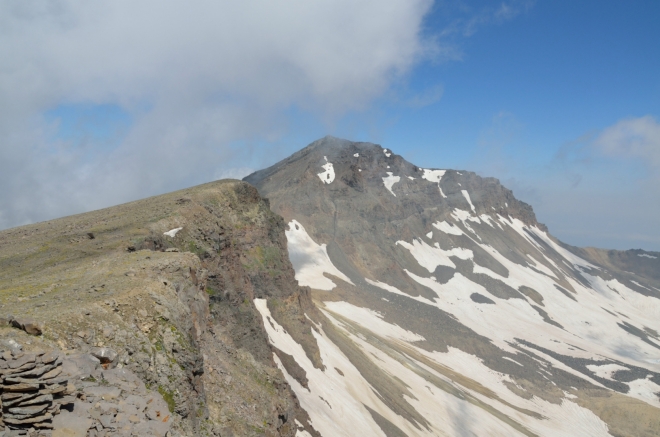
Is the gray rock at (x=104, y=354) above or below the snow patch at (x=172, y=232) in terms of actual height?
below

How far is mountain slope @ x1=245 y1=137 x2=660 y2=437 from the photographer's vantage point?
1925 inches

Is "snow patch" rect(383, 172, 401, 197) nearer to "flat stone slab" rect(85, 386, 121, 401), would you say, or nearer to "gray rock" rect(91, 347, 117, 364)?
"gray rock" rect(91, 347, 117, 364)

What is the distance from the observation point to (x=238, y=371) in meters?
21.2

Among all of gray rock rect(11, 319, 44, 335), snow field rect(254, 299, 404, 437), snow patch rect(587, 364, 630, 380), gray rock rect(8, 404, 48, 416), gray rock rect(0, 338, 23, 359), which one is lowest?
snow patch rect(587, 364, 630, 380)

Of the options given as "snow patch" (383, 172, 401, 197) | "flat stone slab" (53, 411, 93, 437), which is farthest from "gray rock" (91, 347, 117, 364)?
"snow patch" (383, 172, 401, 197)

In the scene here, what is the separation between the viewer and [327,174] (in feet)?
455

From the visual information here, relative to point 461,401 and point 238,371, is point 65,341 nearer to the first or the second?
point 238,371

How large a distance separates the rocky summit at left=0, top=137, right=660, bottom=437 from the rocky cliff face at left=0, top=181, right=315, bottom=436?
85 millimetres

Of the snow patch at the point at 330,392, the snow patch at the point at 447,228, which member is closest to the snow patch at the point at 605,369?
the snow patch at the point at 447,228

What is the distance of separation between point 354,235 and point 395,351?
2223 inches

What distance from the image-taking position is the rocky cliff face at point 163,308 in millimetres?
11695

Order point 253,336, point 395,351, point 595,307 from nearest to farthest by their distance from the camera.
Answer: point 253,336 → point 395,351 → point 595,307

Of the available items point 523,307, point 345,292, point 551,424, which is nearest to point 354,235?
point 345,292

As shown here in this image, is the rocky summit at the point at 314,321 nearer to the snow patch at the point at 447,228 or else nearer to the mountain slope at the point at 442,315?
the mountain slope at the point at 442,315
